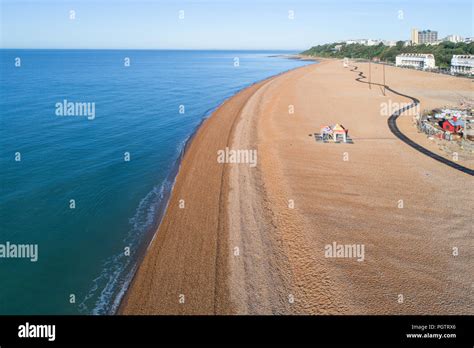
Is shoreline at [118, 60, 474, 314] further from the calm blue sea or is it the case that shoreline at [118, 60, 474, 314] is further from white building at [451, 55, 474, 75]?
white building at [451, 55, 474, 75]

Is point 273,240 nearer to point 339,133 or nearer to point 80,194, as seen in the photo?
point 80,194

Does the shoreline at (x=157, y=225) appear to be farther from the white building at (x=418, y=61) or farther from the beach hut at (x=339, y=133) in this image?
the white building at (x=418, y=61)

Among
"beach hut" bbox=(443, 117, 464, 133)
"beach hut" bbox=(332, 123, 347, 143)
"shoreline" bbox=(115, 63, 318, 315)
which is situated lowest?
"shoreline" bbox=(115, 63, 318, 315)

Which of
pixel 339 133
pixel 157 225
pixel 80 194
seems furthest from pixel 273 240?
pixel 339 133

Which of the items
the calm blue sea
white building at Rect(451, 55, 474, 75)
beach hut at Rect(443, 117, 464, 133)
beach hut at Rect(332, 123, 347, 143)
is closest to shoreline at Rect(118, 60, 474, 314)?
beach hut at Rect(332, 123, 347, 143)

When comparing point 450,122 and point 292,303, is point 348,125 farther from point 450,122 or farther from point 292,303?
point 292,303

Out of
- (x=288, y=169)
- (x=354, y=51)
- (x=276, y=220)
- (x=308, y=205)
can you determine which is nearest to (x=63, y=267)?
(x=276, y=220)
